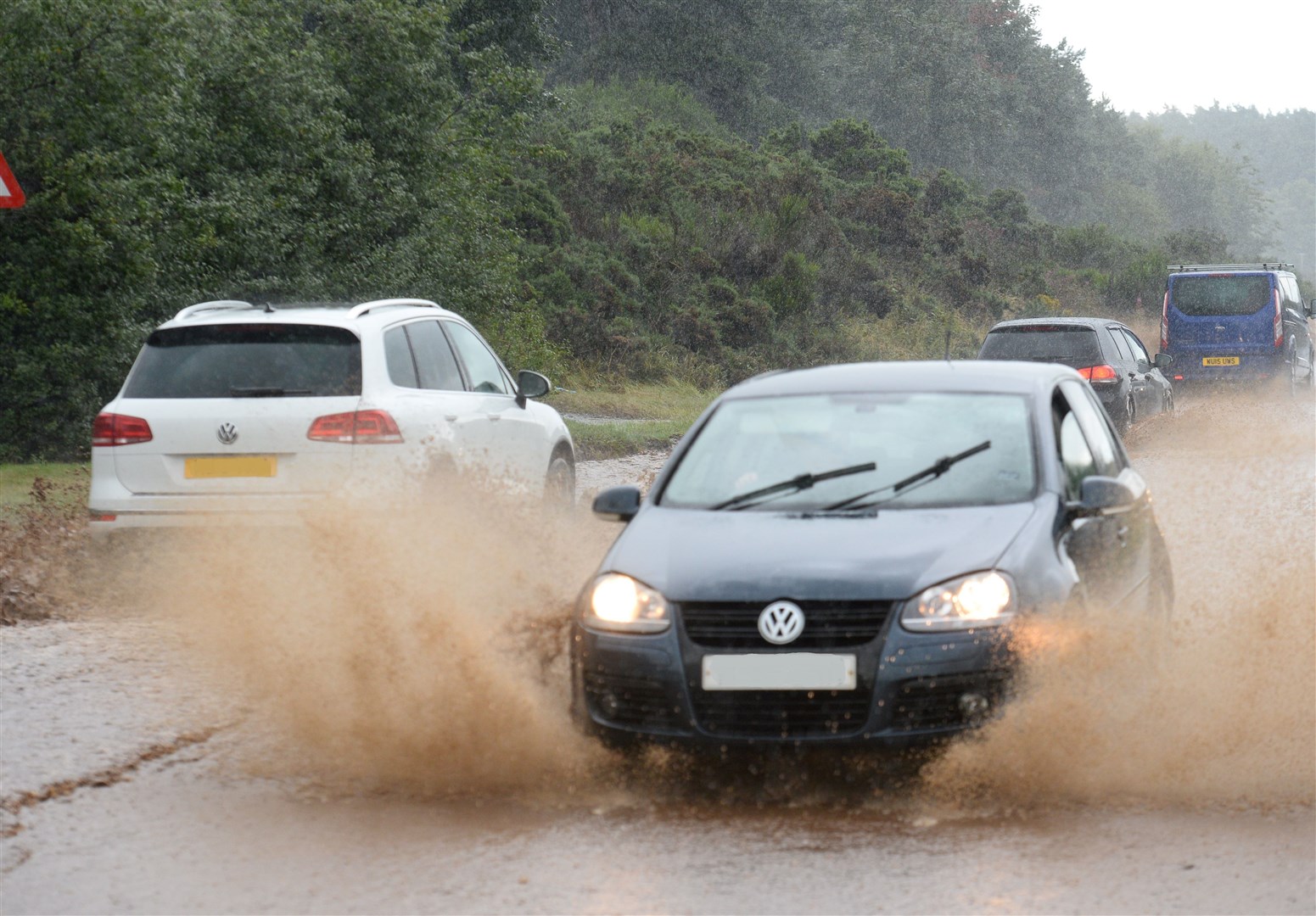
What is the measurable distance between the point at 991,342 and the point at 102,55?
9636mm

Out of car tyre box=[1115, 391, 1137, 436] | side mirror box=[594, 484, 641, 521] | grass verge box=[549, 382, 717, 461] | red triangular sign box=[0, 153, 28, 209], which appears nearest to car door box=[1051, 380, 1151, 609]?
A: side mirror box=[594, 484, 641, 521]

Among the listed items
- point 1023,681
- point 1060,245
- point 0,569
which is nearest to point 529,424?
point 0,569

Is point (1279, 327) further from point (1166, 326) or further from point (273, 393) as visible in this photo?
point (273, 393)

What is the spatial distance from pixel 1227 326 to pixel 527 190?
14151 mm

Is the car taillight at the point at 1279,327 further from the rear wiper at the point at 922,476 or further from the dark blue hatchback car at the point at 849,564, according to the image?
the rear wiper at the point at 922,476

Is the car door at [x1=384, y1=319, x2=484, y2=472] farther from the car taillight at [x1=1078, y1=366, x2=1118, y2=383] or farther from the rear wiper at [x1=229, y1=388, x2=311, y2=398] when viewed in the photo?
the car taillight at [x1=1078, y1=366, x2=1118, y2=383]

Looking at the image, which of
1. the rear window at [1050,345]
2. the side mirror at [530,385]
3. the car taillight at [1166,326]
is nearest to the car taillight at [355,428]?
the side mirror at [530,385]

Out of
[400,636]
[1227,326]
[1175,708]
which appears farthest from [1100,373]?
[400,636]

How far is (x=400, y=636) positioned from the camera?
678 cm

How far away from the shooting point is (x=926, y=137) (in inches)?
3265

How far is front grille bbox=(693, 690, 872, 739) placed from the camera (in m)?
5.45

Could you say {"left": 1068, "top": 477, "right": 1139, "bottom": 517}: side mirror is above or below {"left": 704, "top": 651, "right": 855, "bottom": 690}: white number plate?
above

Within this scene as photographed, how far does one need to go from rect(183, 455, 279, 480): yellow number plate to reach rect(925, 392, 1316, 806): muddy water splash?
4.53 meters

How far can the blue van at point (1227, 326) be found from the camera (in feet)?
90.2
